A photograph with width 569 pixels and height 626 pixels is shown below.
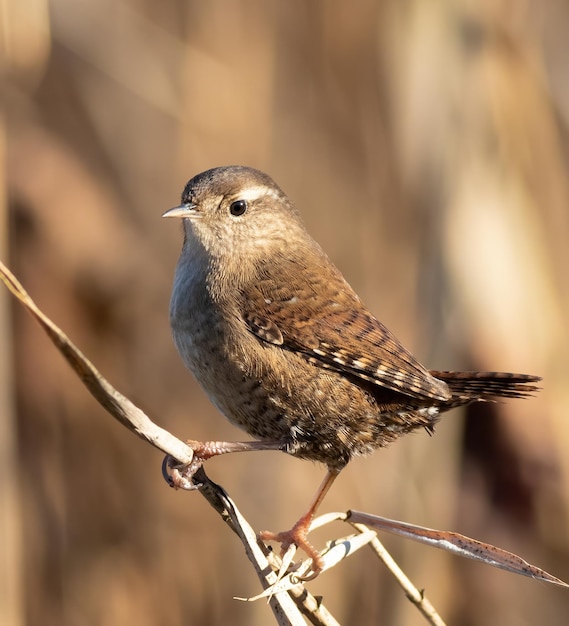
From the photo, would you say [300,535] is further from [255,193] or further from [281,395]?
[255,193]

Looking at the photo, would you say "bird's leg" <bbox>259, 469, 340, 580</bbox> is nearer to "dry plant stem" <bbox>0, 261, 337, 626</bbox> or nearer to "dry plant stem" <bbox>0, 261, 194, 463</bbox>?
"dry plant stem" <bbox>0, 261, 337, 626</bbox>

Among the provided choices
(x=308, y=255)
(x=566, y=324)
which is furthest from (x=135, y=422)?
(x=566, y=324)

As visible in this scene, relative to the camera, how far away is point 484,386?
2068 millimetres

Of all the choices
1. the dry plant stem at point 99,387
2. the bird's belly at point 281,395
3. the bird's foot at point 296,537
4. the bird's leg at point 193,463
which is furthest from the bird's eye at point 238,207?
the dry plant stem at point 99,387

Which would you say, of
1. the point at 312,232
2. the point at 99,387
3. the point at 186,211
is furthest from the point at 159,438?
the point at 312,232

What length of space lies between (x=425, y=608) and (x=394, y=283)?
213cm

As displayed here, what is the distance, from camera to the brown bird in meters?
1.97

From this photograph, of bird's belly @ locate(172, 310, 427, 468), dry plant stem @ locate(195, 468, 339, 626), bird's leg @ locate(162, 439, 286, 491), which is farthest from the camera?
bird's belly @ locate(172, 310, 427, 468)

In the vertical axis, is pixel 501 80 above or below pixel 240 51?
below

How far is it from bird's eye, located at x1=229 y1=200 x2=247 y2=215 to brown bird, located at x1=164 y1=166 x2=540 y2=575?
0.04 m

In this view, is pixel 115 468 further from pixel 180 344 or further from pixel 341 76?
pixel 341 76

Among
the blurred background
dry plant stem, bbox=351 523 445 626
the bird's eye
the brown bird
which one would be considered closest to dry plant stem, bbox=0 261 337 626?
dry plant stem, bbox=351 523 445 626

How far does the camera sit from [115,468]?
3479 millimetres

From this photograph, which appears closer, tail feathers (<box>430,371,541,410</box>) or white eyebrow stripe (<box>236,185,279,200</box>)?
tail feathers (<box>430,371,541,410</box>)
